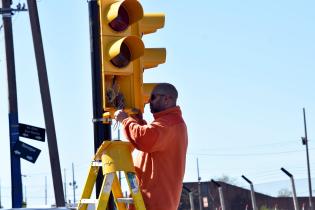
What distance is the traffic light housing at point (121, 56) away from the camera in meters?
7.72

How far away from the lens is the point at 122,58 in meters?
7.74

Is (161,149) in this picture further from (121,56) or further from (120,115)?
(121,56)

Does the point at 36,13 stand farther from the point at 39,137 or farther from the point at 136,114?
the point at 136,114

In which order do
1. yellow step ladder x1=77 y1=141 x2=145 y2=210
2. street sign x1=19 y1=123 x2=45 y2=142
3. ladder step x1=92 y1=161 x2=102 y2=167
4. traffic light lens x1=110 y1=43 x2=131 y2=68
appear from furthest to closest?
street sign x1=19 y1=123 x2=45 y2=142 → traffic light lens x1=110 y1=43 x2=131 y2=68 → ladder step x1=92 y1=161 x2=102 y2=167 → yellow step ladder x1=77 y1=141 x2=145 y2=210

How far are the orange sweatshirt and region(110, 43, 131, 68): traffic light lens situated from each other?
533 mm

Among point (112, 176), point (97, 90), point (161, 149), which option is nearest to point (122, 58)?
point (97, 90)

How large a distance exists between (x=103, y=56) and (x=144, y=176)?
3.44 ft

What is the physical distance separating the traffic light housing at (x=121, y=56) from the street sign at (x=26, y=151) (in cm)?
1082

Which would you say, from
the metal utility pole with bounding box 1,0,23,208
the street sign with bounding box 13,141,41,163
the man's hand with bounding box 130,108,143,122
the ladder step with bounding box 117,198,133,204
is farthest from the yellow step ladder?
the metal utility pole with bounding box 1,0,23,208

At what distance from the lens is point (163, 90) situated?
759 centimetres

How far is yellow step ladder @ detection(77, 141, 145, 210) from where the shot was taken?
7273 millimetres

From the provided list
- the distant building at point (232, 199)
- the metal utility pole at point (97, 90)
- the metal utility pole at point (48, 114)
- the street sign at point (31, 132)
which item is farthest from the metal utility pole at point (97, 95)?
the distant building at point (232, 199)

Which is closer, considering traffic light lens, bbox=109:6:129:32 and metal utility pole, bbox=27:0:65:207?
traffic light lens, bbox=109:6:129:32

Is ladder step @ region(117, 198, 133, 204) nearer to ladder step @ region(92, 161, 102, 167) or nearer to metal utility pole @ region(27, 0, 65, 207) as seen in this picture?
ladder step @ region(92, 161, 102, 167)
